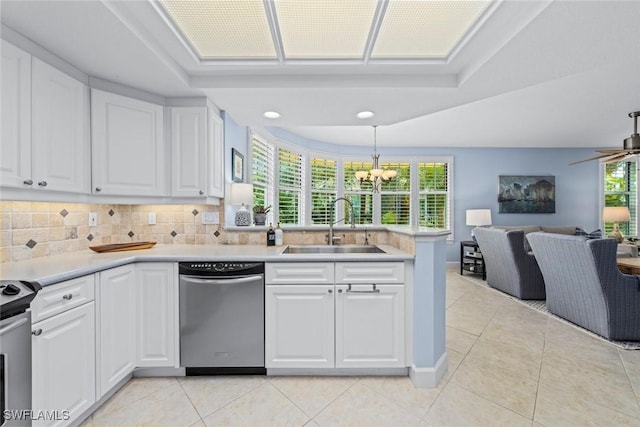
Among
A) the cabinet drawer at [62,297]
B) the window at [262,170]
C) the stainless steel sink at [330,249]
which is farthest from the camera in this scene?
the window at [262,170]

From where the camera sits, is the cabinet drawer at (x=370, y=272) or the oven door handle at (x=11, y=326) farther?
the cabinet drawer at (x=370, y=272)

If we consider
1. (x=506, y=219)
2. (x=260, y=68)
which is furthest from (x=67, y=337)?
(x=506, y=219)

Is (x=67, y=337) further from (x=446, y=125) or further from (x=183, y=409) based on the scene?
(x=446, y=125)

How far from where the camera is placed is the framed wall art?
604 centimetres

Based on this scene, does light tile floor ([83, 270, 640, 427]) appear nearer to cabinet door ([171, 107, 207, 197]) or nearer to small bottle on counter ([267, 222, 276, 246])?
small bottle on counter ([267, 222, 276, 246])

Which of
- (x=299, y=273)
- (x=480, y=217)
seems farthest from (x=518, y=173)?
(x=299, y=273)

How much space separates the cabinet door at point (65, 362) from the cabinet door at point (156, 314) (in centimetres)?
34

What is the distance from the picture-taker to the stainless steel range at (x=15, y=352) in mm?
1104

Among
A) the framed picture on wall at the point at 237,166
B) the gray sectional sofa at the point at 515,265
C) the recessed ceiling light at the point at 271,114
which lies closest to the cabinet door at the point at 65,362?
the framed picture on wall at the point at 237,166

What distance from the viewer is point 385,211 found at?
6.22m

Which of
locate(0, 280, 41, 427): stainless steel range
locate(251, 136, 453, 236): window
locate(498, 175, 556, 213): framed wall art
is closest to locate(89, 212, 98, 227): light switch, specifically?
locate(0, 280, 41, 427): stainless steel range

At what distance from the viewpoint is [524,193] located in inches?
238

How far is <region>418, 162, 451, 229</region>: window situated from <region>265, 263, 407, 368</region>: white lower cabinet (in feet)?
15.0

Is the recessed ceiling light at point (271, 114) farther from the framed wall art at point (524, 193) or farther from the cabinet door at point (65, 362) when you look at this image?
the framed wall art at point (524, 193)
